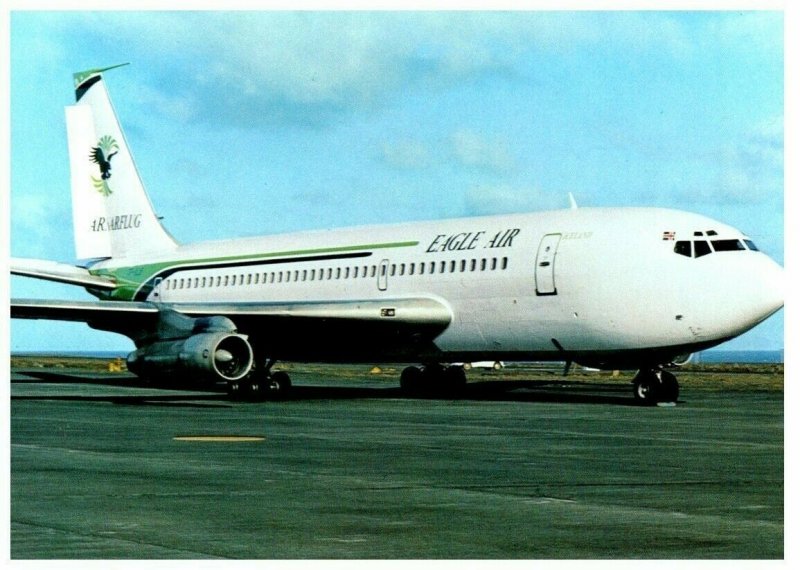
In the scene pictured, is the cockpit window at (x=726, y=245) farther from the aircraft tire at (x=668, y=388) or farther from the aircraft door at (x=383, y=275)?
the aircraft door at (x=383, y=275)

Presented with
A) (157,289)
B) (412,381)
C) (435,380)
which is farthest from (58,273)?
(435,380)

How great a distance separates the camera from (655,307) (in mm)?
26141

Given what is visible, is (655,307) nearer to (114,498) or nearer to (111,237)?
(114,498)

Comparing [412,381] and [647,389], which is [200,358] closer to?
[412,381]

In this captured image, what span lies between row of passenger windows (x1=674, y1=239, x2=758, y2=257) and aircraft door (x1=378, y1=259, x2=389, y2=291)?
26.3 feet

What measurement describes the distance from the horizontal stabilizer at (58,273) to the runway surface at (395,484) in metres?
14.7

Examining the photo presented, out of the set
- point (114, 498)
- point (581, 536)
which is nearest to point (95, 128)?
point (114, 498)

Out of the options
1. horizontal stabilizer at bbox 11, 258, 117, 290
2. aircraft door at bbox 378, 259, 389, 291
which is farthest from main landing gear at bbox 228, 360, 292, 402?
horizontal stabilizer at bbox 11, 258, 117, 290

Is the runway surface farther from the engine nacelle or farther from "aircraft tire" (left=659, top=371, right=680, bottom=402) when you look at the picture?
the engine nacelle

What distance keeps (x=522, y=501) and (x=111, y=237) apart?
32788 mm

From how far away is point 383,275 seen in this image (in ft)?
105

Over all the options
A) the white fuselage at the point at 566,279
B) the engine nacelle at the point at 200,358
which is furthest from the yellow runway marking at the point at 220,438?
the white fuselage at the point at 566,279

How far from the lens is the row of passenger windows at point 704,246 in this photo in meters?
26.3

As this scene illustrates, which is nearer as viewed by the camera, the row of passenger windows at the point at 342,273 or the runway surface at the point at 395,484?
the runway surface at the point at 395,484
